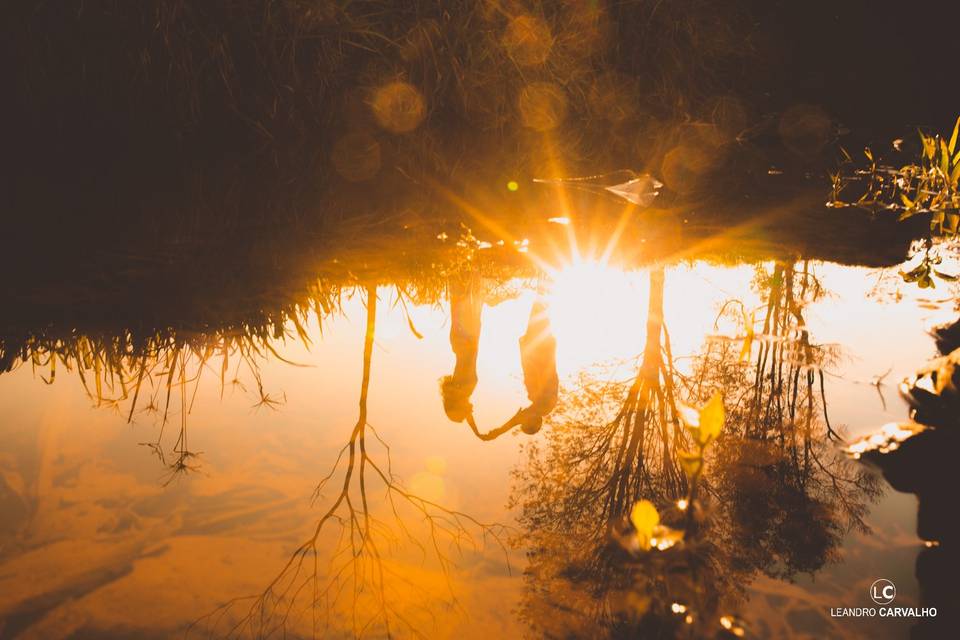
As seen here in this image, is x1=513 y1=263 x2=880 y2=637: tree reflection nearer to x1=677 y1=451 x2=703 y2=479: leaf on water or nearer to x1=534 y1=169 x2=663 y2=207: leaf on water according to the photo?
x1=677 y1=451 x2=703 y2=479: leaf on water

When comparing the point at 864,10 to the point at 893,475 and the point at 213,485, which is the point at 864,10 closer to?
the point at 893,475

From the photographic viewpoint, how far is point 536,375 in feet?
9.37

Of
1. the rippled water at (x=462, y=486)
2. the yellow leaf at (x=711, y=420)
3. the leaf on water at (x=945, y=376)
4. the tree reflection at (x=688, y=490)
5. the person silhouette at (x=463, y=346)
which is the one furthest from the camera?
the person silhouette at (x=463, y=346)

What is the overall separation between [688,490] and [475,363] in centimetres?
137

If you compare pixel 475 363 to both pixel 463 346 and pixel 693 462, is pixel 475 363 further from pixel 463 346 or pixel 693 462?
pixel 693 462

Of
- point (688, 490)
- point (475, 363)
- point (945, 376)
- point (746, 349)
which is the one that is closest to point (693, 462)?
point (688, 490)

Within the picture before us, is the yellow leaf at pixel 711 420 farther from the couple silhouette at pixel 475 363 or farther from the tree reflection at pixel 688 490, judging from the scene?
the couple silhouette at pixel 475 363

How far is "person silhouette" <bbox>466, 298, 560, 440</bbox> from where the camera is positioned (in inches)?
95.3

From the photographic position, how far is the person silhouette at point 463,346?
2605 mm

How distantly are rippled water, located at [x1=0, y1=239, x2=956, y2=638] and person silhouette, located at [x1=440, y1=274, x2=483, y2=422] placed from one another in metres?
0.07

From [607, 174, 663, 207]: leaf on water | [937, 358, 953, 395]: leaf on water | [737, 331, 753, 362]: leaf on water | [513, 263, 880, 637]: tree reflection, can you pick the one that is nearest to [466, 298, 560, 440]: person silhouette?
[513, 263, 880, 637]: tree reflection

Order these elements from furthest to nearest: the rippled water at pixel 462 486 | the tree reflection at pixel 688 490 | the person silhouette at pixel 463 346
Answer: the person silhouette at pixel 463 346
the rippled water at pixel 462 486
the tree reflection at pixel 688 490

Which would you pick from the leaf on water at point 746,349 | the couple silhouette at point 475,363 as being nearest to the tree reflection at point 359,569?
the couple silhouette at point 475,363

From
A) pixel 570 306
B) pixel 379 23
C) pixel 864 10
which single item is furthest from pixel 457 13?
pixel 864 10
